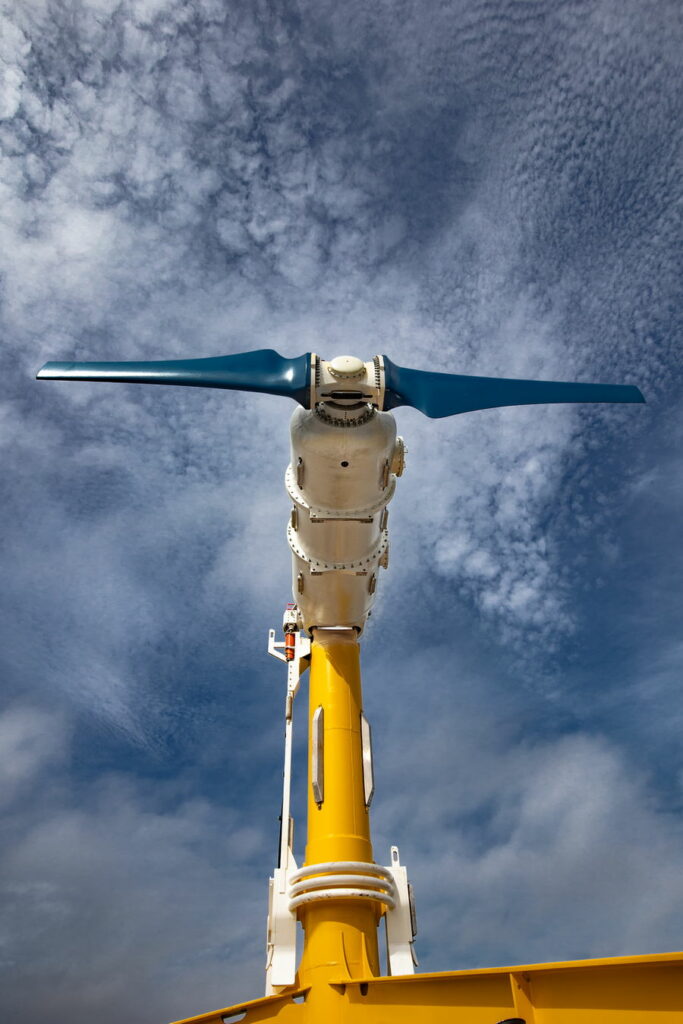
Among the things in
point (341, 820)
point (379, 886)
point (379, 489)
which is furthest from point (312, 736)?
point (379, 489)

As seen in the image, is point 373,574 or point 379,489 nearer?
point 379,489

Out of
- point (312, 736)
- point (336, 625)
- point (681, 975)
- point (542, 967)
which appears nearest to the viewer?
point (681, 975)

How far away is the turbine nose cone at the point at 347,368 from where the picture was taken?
33.7 feet

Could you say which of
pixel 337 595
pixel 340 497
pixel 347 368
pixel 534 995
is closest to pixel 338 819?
pixel 337 595

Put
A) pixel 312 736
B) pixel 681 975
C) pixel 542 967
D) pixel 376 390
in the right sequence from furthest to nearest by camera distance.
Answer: pixel 312 736 → pixel 376 390 → pixel 542 967 → pixel 681 975

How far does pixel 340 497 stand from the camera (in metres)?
10.8

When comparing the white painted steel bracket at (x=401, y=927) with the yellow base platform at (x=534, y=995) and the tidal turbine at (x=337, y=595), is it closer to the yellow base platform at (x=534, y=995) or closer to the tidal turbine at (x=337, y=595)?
the tidal turbine at (x=337, y=595)

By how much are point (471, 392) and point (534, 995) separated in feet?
29.4

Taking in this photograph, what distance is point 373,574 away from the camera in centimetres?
1224

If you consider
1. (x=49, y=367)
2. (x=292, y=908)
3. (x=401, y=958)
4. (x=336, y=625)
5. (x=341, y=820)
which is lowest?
(x=401, y=958)

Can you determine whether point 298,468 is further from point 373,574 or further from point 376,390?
point 373,574

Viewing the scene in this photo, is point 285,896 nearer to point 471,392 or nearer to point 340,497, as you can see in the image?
point 340,497

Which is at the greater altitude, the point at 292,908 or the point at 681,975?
the point at 292,908

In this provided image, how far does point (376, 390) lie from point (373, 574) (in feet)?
12.1
